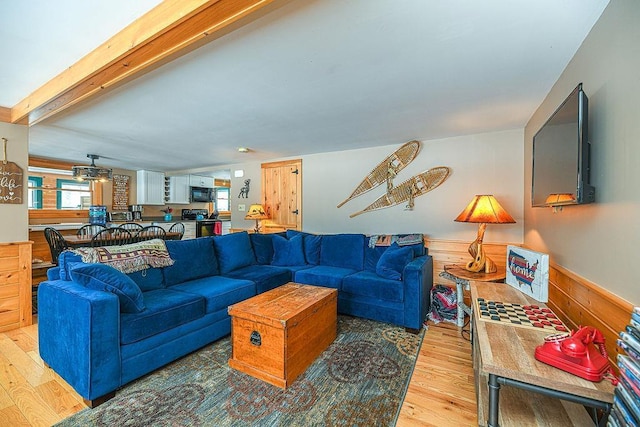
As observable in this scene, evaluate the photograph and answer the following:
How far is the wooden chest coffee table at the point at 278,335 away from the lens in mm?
1915

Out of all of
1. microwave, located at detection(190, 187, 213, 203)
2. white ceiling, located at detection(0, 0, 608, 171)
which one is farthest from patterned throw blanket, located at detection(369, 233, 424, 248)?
microwave, located at detection(190, 187, 213, 203)

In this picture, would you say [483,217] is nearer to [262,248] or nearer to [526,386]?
[526,386]

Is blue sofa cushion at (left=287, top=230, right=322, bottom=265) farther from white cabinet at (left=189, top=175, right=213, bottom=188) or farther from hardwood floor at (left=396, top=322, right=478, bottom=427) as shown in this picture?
white cabinet at (left=189, top=175, right=213, bottom=188)

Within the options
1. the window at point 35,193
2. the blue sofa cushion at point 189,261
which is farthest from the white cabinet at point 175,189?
the blue sofa cushion at point 189,261

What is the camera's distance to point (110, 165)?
5.81 metres

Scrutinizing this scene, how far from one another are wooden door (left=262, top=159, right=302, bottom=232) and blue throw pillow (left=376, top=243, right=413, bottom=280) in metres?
2.03

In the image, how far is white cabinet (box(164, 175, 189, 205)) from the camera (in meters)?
6.82

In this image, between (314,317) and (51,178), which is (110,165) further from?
(314,317)

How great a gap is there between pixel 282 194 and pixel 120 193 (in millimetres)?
3980

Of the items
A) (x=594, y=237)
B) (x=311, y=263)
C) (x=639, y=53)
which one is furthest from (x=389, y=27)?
(x=311, y=263)

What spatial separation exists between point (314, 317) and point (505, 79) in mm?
2296

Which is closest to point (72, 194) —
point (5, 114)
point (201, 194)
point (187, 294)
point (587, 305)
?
point (201, 194)

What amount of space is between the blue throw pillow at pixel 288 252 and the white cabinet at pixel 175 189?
4086 mm

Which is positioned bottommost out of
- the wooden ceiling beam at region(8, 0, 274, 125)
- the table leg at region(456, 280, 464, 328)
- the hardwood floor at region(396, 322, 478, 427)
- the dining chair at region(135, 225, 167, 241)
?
the hardwood floor at region(396, 322, 478, 427)
